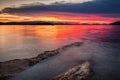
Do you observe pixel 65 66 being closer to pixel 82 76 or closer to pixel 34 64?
pixel 34 64

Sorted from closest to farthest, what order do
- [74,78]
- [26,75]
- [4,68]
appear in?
1. [74,78]
2. [26,75]
3. [4,68]

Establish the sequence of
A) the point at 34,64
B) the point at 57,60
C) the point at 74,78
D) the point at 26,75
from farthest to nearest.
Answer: the point at 57,60
the point at 34,64
the point at 26,75
the point at 74,78

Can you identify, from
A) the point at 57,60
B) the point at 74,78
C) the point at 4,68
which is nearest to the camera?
the point at 74,78

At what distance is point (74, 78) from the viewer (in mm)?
13398

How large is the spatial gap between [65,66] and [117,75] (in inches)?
185

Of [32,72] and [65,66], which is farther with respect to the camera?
[65,66]

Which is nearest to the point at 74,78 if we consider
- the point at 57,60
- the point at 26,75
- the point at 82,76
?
the point at 82,76

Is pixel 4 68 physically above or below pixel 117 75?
above

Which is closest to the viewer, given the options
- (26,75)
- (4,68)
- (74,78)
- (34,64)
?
(74,78)

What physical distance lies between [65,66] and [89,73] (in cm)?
324

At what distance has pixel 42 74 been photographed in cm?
1505

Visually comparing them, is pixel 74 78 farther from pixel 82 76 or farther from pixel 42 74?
pixel 42 74

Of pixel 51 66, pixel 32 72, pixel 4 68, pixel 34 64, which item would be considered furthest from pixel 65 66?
pixel 4 68

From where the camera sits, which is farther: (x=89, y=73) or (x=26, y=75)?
(x=89, y=73)
